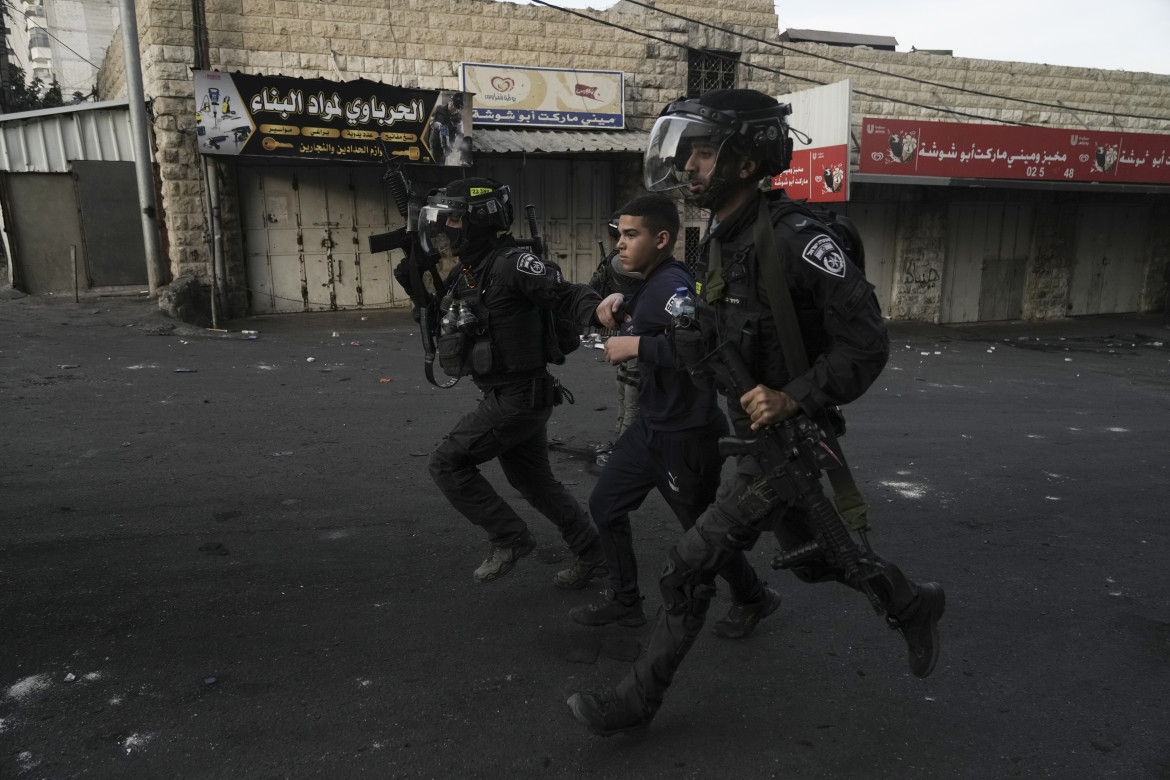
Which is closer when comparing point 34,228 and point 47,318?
point 47,318

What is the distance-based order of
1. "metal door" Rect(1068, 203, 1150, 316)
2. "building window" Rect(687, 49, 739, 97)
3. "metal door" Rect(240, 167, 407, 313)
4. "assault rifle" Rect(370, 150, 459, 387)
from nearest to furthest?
"assault rifle" Rect(370, 150, 459, 387), "metal door" Rect(240, 167, 407, 313), "building window" Rect(687, 49, 739, 97), "metal door" Rect(1068, 203, 1150, 316)

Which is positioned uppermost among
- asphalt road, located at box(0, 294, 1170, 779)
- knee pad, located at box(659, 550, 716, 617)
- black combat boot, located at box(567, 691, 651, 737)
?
knee pad, located at box(659, 550, 716, 617)

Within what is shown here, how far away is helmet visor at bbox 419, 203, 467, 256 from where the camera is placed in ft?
11.7

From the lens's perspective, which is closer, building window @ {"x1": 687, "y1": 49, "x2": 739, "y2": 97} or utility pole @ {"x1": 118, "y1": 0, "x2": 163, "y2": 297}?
utility pole @ {"x1": 118, "y1": 0, "x2": 163, "y2": 297}

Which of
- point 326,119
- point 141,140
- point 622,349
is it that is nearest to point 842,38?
point 326,119

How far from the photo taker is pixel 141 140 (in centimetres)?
1094

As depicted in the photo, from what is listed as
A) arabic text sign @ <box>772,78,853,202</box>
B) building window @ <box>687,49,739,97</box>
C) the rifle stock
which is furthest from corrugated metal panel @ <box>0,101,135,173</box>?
the rifle stock

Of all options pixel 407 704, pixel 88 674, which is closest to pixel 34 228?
pixel 88 674

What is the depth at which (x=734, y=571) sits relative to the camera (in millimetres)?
3129

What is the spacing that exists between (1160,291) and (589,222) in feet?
47.3

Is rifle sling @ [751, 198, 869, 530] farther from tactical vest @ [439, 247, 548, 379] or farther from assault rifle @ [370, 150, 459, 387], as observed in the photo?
assault rifle @ [370, 150, 459, 387]

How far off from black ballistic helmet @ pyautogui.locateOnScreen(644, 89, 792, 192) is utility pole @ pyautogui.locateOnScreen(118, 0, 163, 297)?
420 inches

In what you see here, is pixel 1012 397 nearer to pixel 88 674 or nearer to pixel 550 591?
pixel 550 591

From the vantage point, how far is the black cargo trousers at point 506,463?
3590 millimetres
